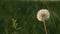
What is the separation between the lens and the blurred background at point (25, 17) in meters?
1.57

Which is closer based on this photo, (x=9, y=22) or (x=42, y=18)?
(x=42, y=18)

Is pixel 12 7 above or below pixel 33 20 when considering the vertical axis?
above

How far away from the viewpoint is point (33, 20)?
1.61m

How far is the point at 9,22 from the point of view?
63.8 inches

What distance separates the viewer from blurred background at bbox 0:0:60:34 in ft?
5.15

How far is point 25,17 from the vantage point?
165 cm

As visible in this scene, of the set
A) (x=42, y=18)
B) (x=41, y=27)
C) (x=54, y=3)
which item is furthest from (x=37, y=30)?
(x=54, y=3)

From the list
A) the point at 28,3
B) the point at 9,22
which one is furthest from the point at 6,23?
the point at 28,3

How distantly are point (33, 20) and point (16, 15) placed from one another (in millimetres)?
165

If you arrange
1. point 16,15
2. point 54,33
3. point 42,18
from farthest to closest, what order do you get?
point 16,15, point 54,33, point 42,18

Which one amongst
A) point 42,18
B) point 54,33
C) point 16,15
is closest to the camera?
point 42,18

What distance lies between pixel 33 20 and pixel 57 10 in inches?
8.9

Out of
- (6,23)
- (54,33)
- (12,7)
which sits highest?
(12,7)

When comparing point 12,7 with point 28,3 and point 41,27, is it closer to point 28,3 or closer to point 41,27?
point 28,3
